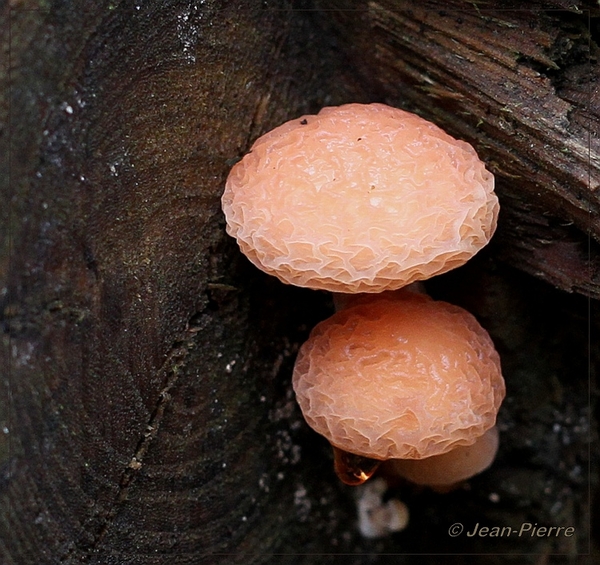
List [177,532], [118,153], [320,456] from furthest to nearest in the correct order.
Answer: [320,456]
[177,532]
[118,153]

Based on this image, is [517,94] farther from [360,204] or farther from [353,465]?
[353,465]

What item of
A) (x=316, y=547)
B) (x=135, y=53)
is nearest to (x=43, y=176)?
(x=135, y=53)

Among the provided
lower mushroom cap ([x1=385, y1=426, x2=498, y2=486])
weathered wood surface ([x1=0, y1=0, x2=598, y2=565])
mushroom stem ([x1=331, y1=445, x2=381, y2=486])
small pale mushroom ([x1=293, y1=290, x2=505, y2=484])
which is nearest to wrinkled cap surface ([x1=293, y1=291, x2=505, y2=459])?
small pale mushroom ([x1=293, y1=290, x2=505, y2=484])

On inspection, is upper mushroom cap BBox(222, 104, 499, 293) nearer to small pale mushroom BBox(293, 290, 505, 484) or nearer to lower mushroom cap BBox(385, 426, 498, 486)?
small pale mushroom BBox(293, 290, 505, 484)

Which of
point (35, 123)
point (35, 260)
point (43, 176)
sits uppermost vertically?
point (35, 123)

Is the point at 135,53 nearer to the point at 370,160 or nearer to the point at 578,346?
the point at 370,160

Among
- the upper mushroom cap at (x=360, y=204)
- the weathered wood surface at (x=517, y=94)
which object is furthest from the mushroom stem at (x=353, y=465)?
the weathered wood surface at (x=517, y=94)

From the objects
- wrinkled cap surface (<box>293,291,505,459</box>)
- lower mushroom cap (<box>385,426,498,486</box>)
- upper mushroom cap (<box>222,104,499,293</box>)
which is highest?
upper mushroom cap (<box>222,104,499,293</box>)
